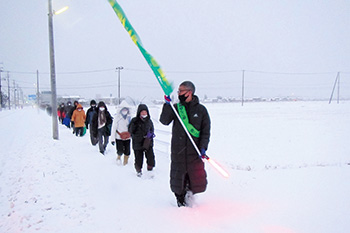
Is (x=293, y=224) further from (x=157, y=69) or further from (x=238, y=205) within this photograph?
(x=157, y=69)

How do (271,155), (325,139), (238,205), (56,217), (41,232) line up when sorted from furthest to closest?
(325,139) → (271,155) → (238,205) → (56,217) → (41,232)

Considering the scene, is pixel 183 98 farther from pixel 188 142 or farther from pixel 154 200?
pixel 154 200

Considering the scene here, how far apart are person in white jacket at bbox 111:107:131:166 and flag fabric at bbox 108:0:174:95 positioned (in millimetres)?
3214

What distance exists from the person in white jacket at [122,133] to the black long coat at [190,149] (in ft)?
10.6

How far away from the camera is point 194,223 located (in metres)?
2.98

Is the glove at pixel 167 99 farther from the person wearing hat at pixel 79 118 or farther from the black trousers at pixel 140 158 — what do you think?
the person wearing hat at pixel 79 118

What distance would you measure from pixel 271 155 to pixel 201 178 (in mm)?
6946

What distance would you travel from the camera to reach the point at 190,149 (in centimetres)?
327

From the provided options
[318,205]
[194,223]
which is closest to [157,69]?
[194,223]

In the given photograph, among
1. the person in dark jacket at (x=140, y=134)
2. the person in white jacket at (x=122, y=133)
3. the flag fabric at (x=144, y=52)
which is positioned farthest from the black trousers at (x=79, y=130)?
the flag fabric at (x=144, y=52)

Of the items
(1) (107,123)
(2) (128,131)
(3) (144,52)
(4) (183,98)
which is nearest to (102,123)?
(1) (107,123)

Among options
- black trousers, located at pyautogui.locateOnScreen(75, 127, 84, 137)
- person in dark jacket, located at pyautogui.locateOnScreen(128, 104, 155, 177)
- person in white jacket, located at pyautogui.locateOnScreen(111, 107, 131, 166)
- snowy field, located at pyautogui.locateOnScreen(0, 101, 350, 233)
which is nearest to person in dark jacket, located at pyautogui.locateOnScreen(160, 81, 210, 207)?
snowy field, located at pyautogui.locateOnScreen(0, 101, 350, 233)

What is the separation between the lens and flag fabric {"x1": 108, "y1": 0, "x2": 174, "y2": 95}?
3334 millimetres

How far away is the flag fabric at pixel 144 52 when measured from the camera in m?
3.33
